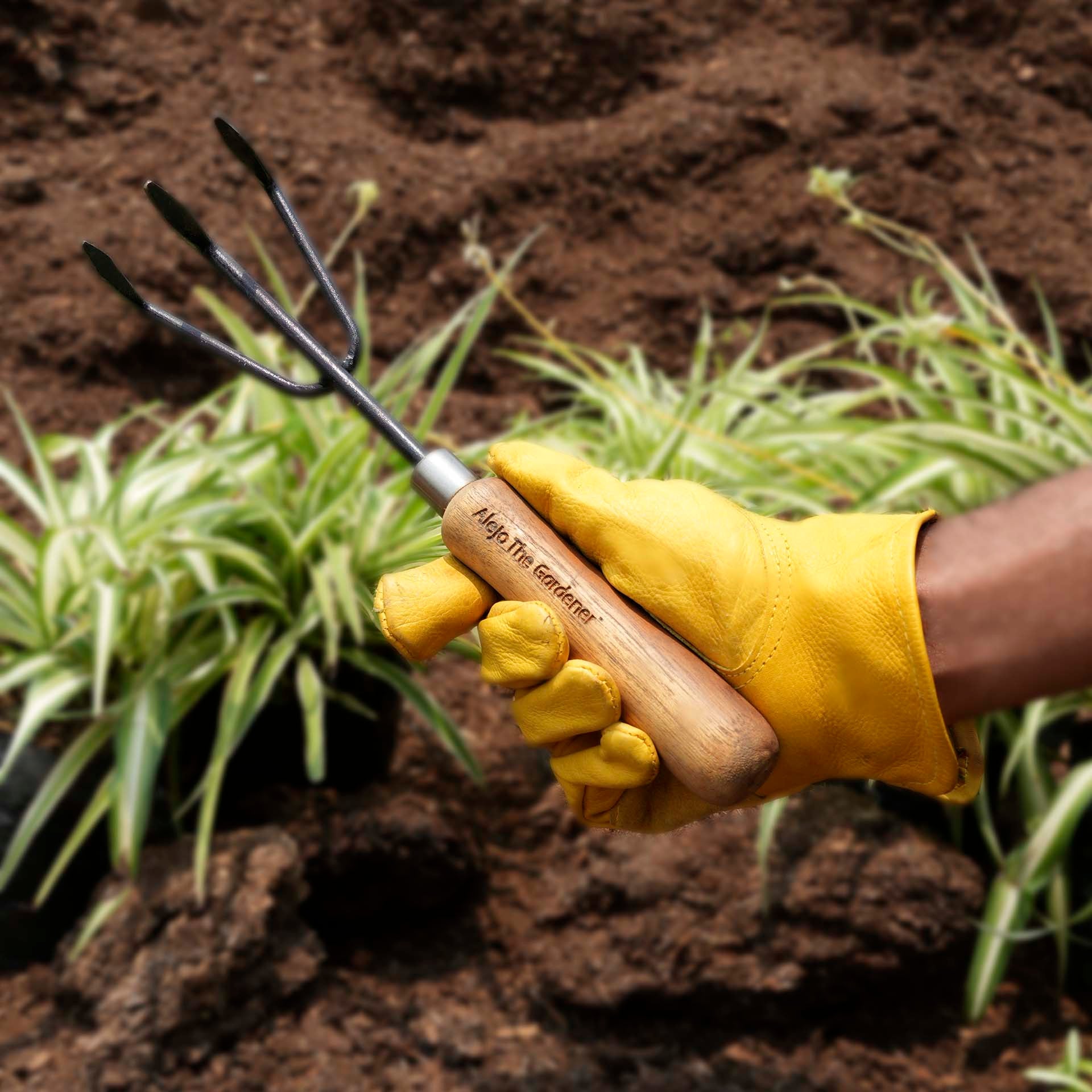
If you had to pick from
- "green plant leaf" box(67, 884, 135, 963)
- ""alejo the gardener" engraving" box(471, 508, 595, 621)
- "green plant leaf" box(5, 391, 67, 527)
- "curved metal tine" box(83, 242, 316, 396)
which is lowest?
"green plant leaf" box(67, 884, 135, 963)

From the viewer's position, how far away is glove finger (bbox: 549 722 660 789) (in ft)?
3.08

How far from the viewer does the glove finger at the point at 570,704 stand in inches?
36.8

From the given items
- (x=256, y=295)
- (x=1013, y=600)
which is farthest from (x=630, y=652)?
(x=256, y=295)

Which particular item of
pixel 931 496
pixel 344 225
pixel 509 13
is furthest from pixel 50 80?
pixel 931 496

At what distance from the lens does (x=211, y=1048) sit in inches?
69.5

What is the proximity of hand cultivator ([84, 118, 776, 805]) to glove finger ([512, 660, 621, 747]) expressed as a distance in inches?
0.7

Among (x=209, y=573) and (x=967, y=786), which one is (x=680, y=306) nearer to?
(x=209, y=573)

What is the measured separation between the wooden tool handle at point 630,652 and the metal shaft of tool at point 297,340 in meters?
0.04

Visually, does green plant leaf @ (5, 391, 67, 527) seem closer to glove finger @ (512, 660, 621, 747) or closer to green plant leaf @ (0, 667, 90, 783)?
green plant leaf @ (0, 667, 90, 783)

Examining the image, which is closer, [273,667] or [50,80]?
[273,667]

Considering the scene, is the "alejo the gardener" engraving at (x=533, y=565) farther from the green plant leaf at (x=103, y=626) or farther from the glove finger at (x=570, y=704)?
the green plant leaf at (x=103, y=626)

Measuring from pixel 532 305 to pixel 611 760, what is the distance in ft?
9.09

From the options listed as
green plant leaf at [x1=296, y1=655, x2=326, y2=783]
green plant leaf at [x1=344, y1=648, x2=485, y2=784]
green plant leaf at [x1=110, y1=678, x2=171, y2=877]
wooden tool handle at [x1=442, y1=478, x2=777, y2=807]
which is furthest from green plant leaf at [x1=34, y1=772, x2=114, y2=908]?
wooden tool handle at [x1=442, y1=478, x2=777, y2=807]

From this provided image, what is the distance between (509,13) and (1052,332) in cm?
219
